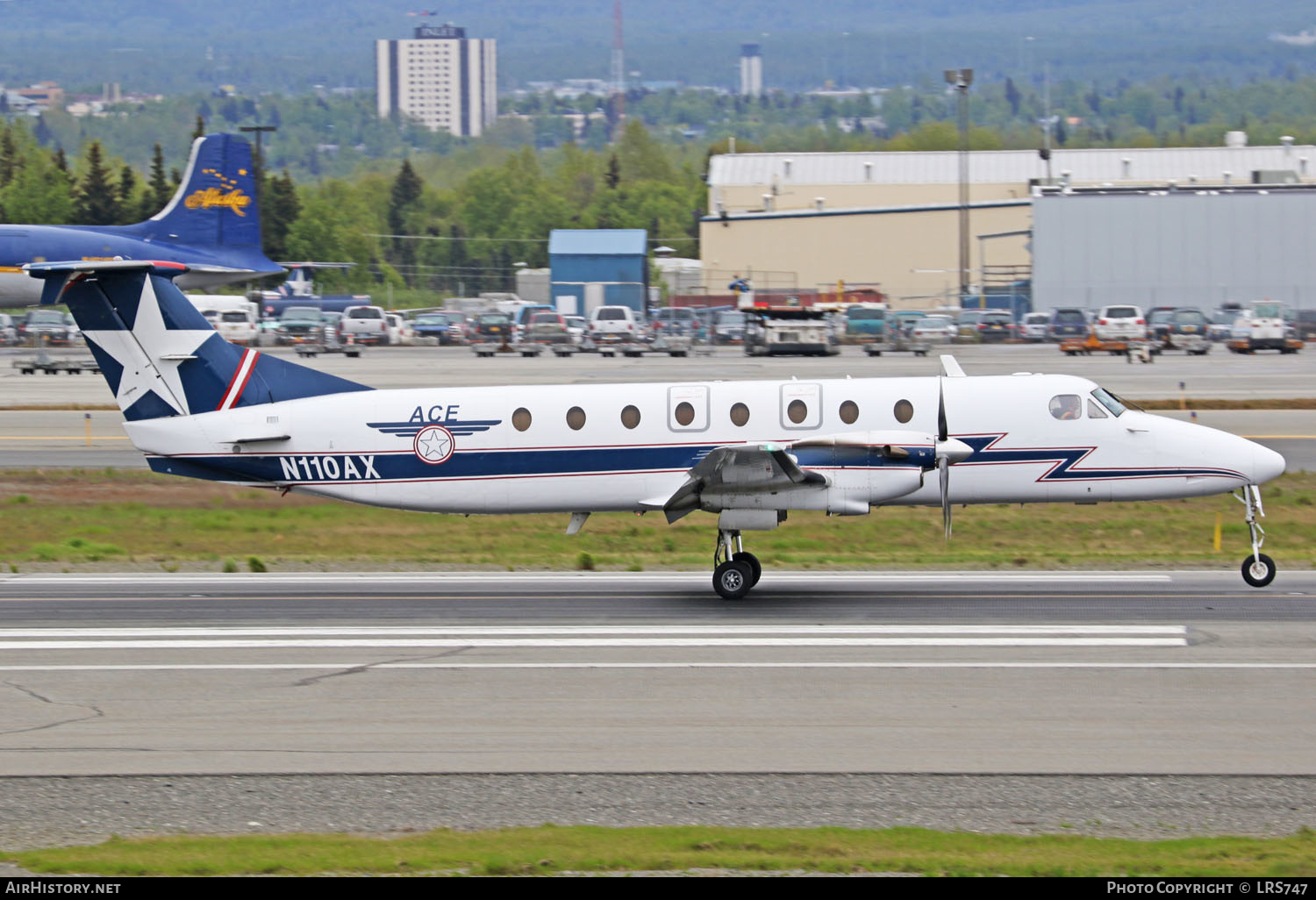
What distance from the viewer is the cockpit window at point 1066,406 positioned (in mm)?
20062

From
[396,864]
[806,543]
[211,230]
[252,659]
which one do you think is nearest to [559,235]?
[211,230]

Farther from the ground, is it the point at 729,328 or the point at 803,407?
the point at 729,328

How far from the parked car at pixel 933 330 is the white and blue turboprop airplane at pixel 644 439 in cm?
4010

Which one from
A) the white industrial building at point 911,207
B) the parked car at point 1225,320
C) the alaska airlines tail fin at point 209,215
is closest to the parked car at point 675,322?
the white industrial building at point 911,207

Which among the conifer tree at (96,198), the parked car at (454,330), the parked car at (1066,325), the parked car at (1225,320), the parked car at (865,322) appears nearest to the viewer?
the parked car at (865,322)

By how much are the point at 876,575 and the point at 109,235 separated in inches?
1167

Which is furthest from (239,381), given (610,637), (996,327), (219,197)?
(996,327)

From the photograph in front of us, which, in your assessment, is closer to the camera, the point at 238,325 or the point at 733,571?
the point at 733,571

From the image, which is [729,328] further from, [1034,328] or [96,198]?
[96,198]

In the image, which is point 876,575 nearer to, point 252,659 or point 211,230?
point 252,659

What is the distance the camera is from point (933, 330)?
60.6 metres

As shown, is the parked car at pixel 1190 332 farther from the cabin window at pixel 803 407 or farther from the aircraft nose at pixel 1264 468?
the cabin window at pixel 803 407

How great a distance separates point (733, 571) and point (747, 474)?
58.3 inches

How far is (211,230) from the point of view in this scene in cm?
4391
